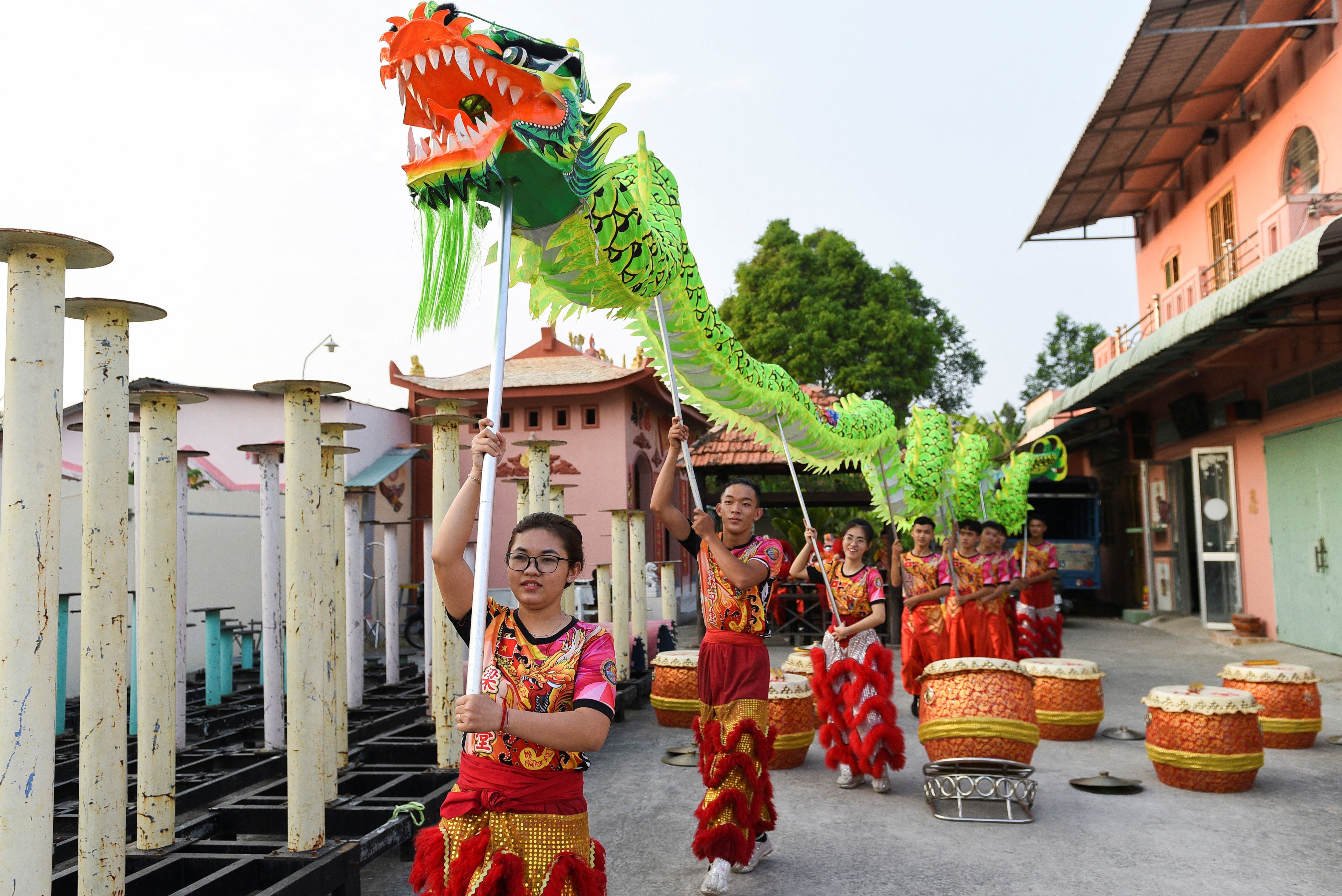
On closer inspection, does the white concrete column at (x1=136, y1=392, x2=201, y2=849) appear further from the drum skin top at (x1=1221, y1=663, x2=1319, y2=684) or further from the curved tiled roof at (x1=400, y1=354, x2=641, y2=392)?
the curved tiled roof at (x1=400, y1=354, x2=641, y2=392)

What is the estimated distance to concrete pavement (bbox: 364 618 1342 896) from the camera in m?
3.93

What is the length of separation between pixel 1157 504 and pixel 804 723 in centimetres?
1193

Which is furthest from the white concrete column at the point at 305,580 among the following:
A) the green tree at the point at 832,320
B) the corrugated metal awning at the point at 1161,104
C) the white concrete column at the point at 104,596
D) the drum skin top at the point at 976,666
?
the green tree at the point at 832,320

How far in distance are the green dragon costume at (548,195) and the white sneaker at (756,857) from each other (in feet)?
7.13

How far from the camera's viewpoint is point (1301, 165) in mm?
11086

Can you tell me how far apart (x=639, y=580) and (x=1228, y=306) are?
19.3 feet

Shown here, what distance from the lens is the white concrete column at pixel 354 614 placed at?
680cm

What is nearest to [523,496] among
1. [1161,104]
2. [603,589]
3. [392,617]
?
[603,589]

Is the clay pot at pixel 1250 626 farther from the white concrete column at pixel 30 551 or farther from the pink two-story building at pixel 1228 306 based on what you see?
the white concrete column at pixel 30 551

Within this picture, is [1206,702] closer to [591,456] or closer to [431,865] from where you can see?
[431,865]

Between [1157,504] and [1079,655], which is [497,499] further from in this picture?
[1157,504]

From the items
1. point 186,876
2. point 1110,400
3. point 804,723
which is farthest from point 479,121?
point 1110,400

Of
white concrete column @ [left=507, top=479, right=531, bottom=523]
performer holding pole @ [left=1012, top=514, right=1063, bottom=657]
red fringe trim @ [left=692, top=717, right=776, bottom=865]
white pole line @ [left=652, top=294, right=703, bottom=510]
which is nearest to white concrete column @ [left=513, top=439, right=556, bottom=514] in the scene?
white concrete column @ [left=507, top=479, right=531, bottom=523]

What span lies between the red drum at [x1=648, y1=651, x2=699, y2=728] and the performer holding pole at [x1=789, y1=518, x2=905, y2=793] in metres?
1.43
